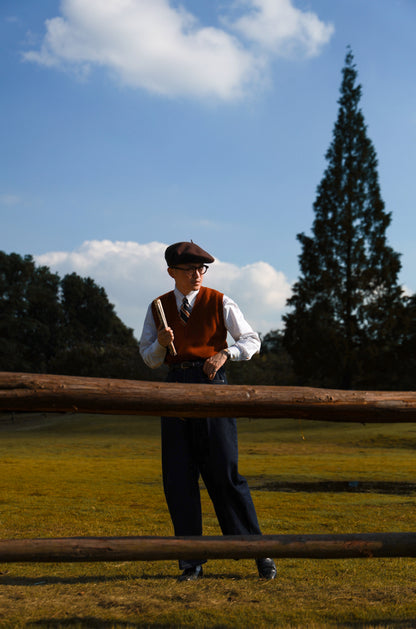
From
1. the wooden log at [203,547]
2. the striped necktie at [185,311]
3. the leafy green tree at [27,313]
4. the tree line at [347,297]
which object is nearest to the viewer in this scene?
the wooden log at [203,547]

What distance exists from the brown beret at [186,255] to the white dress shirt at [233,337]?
21 cm

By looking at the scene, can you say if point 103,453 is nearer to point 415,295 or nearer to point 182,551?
point 182,551

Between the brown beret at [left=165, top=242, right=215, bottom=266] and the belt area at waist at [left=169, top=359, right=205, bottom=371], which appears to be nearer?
the belt area at waist at [left=169, top=359, right=205, bottom=371]

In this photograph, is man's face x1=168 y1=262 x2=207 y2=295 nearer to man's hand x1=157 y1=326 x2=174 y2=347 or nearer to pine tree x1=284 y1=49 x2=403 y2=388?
man's hand x1=157 y1=326 x2=174 y2=347

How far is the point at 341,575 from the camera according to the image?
13.5 feet

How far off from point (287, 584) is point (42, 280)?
200 feet

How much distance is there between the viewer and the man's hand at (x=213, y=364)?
3.89 m

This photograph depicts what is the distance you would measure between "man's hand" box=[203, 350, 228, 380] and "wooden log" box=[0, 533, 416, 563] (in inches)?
42.0

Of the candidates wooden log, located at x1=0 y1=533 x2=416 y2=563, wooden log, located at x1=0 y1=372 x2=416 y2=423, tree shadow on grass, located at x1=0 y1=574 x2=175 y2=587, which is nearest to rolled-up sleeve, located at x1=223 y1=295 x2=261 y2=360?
wooden log, located at x1=0 y1=372 x2=416 y2=423

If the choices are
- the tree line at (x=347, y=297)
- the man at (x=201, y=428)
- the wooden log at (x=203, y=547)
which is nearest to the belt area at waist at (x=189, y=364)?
the man at (x=201, y=428)

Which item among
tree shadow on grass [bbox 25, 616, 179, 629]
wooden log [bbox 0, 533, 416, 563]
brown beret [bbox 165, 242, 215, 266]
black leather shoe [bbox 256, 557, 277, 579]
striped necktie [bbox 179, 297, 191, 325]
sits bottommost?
tree shadow on grass [bbox 25, 616, 179, 629]

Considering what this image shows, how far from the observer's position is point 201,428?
397 cm

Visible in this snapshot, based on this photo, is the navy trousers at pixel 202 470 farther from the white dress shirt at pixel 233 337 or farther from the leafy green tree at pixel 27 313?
the leafy green tree at pixel 27 313

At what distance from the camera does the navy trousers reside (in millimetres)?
3957
